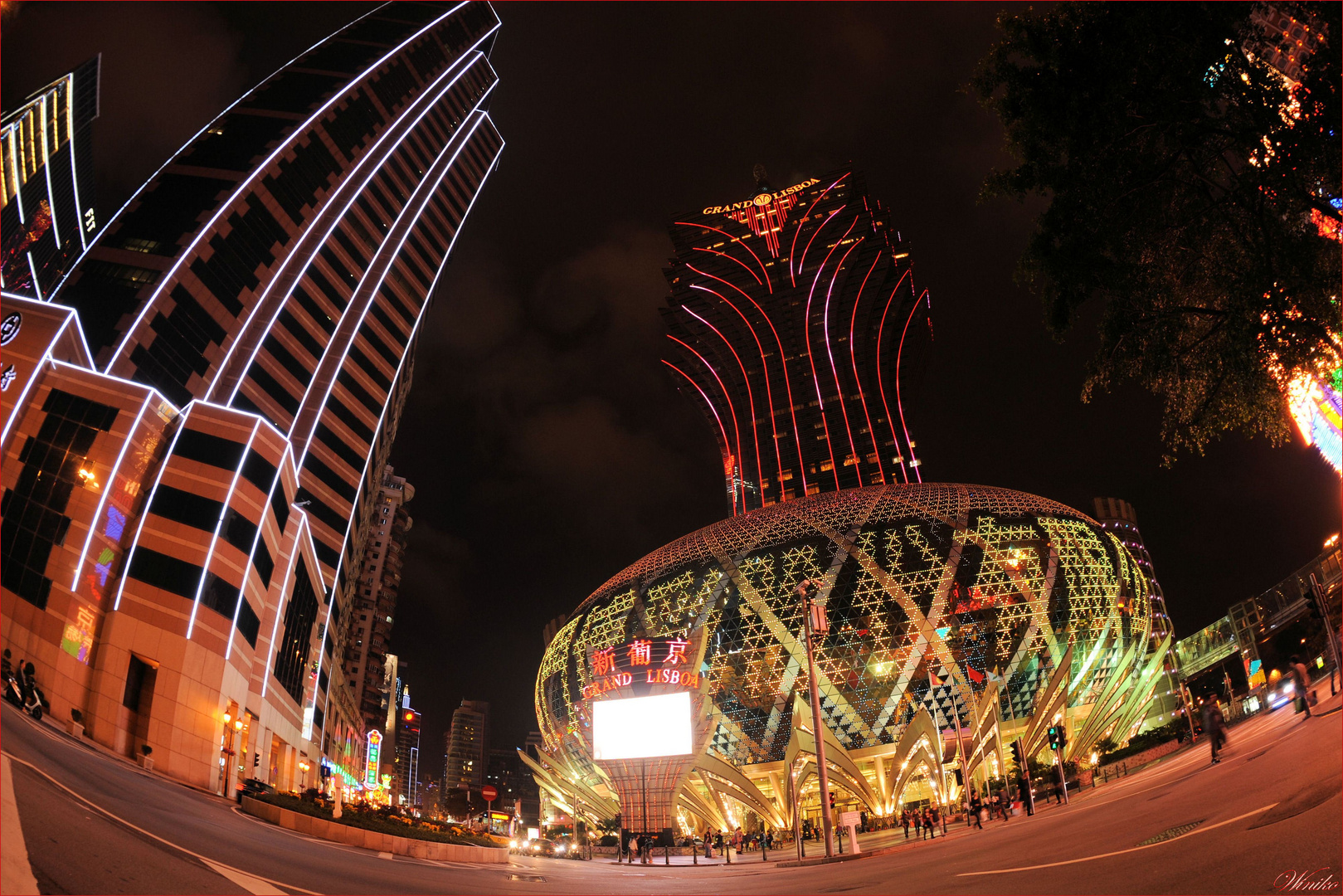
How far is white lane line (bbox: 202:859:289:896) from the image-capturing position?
26.9 feet

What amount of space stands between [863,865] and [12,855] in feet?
57.7

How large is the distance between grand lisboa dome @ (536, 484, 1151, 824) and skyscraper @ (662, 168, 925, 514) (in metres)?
55.1

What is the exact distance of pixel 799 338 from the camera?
141m

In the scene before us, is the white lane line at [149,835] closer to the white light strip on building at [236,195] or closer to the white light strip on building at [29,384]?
the white light strip on building at [29,384]

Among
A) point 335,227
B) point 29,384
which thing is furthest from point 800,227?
point 29,384

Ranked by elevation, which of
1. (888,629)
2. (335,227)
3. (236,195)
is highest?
(335,227)

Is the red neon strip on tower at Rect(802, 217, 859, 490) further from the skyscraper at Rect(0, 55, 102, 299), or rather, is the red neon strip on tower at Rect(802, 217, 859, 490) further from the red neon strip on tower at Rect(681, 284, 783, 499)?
the skyscraper at Rect(0, 55, 102, 299)

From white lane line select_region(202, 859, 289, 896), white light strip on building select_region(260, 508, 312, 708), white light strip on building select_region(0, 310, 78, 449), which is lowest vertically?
white lane line select_region(202, 859, 289, 896)

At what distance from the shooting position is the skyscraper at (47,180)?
7788cm

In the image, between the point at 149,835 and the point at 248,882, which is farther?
the point at 149,835

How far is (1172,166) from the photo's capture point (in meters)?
13.4

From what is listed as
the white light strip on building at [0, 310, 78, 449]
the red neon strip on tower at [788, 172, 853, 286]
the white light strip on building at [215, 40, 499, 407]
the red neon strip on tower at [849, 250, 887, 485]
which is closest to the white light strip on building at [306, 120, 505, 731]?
the white light strip on building at [215, 40, 499, 407]

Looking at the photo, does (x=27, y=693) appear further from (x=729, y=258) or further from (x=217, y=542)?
(x=729, y=258)

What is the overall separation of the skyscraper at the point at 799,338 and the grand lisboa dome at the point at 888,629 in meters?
55.1
